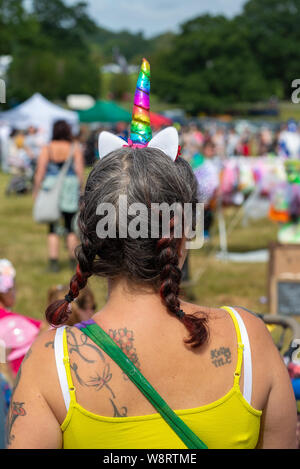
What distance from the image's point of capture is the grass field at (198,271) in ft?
19.8

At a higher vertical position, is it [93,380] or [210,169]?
[210,169]

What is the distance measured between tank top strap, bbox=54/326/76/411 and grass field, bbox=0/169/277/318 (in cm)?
389

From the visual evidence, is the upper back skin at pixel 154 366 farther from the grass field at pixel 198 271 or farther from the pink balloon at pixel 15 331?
the grass field at pixel 198 271

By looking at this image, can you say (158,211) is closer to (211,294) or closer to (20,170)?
(211,294)

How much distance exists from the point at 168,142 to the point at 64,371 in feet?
1.86

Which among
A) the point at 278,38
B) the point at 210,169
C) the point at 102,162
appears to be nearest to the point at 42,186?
→ the point at 210,169

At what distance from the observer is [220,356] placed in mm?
1279

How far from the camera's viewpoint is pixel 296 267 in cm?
551

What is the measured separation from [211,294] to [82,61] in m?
77.9

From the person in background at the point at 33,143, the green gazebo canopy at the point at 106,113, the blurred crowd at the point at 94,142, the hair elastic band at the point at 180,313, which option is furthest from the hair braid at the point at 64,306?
the green gazebo canopy at the point at 106,113

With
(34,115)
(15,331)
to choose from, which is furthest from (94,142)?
(34,115)

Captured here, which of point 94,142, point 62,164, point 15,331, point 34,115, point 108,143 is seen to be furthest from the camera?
point 34,115

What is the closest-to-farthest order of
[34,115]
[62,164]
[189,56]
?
[62,164] → [34,115] → [189,56]

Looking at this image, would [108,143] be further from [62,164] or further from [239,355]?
[62,164]
